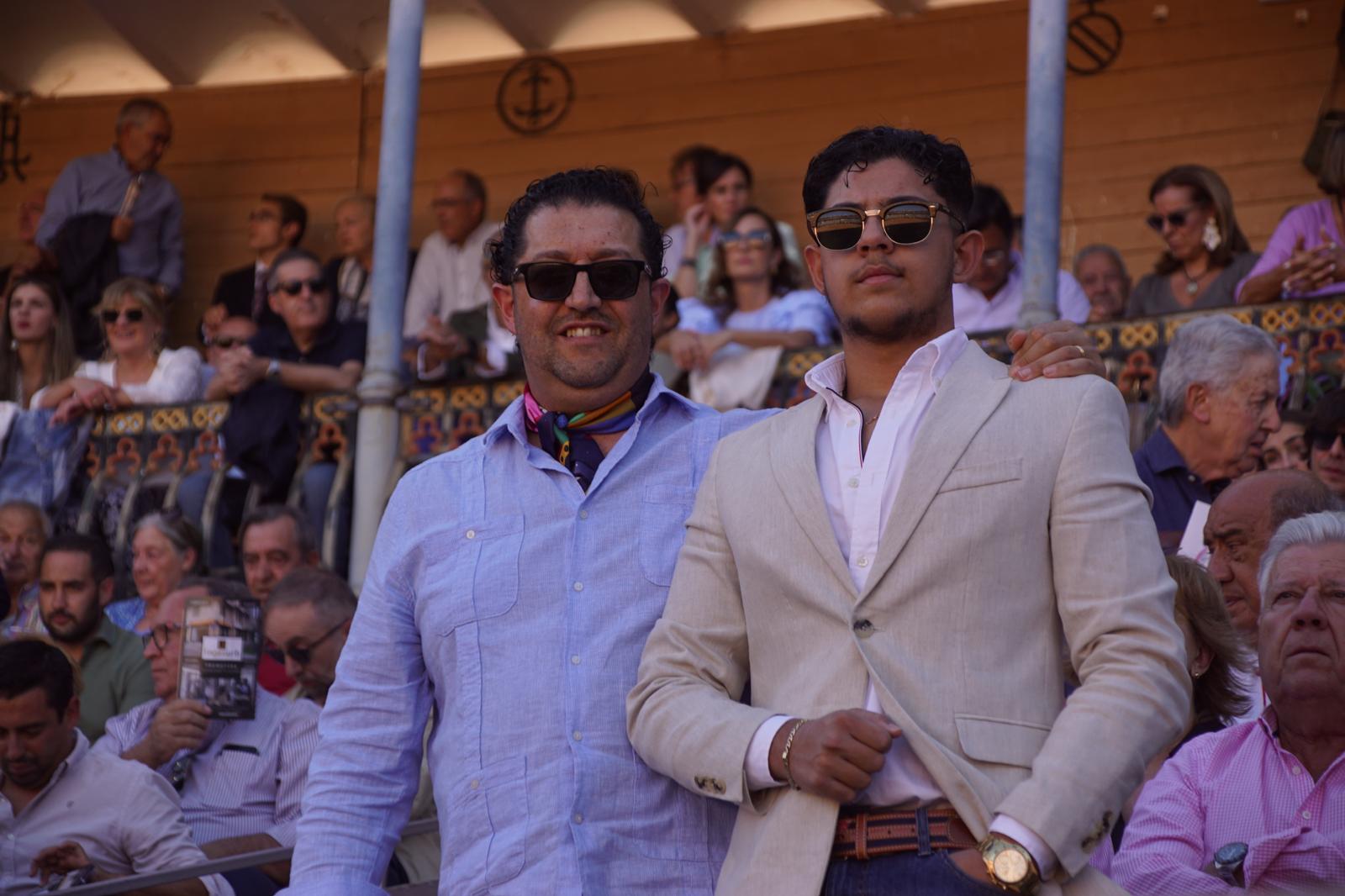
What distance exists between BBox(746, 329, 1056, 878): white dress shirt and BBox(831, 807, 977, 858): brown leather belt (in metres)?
0.02

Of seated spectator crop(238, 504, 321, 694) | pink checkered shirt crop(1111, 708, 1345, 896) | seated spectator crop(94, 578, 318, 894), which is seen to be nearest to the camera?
pink checkered shirt crop(1111, 708, 1345, 896)

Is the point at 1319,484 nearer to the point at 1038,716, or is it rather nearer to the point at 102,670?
the point at 1038,716

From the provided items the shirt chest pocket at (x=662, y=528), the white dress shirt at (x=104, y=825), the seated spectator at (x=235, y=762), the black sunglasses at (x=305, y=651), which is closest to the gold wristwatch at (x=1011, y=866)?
the shirt chest pocket at (x=662, y=528)

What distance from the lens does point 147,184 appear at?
36.0 feet

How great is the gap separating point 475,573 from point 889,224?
926 mm

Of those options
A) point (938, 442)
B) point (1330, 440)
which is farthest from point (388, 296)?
point (938, 442)

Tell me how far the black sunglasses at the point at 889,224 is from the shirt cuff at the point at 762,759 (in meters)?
0.75

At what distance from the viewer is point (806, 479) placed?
9.20 feet

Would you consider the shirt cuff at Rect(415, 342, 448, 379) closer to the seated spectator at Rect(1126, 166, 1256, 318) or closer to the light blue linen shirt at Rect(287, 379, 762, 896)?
the seated spectator at Rect(1126, 166, 1256, 318)

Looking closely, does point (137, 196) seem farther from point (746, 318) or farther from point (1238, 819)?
point (1238, 819)

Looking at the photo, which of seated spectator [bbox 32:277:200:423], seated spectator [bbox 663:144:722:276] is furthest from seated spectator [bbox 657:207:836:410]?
seated spectator [bbox 32:277:200:423]

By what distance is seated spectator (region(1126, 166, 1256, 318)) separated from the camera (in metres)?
7.54

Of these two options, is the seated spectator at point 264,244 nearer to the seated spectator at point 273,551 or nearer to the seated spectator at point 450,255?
the seated spectator at point 450,255

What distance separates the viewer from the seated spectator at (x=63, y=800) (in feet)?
17.0
